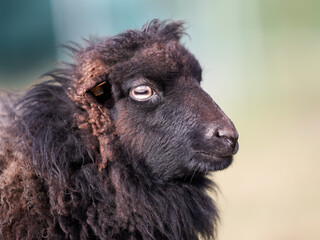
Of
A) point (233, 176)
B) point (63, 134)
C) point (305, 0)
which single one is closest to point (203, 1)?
point (305, 0)

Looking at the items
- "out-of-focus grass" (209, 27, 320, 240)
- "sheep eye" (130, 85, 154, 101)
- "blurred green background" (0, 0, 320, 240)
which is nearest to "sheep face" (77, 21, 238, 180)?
"sheep eye" (130, 85, 154, 101)

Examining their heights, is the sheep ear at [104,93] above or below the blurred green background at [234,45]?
above

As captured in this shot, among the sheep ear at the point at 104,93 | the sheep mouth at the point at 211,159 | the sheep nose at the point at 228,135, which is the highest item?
the sheep ear at the point at 104,93

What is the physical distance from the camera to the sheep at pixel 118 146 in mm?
4098

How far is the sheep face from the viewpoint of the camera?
14.0 feet

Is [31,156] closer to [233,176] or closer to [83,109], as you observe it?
[83,109]

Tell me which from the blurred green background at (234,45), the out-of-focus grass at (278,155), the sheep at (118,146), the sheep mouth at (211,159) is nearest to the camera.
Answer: the sheep at (118,146)

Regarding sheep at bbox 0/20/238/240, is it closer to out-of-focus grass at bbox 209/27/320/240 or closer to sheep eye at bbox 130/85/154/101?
sheep eye at bbox 130/85/154/101

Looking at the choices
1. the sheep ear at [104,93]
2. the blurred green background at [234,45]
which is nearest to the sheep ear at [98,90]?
the sheep ear at [104,93]

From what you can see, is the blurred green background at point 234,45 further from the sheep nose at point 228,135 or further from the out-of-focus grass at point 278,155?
the sheep nose at point 228,135

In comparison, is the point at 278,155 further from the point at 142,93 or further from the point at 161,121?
the point at 142,93

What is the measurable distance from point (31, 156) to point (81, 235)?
0.79 meters

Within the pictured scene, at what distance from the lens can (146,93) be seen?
430cm

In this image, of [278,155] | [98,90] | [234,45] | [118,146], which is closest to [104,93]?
[98,90]
